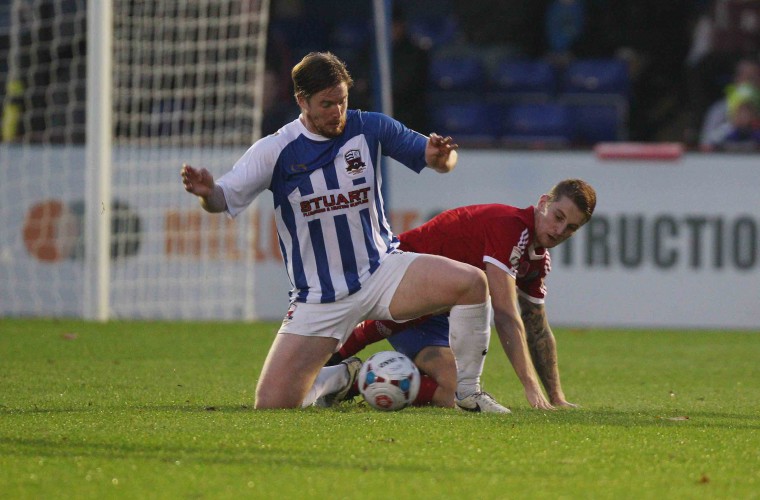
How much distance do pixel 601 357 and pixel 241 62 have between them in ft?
15.7

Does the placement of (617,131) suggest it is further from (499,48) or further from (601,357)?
(601,357)

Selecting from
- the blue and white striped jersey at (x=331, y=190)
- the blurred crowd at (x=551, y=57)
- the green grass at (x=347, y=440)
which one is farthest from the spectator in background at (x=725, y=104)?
the blue and white striped jersey at (x=331, y=190)

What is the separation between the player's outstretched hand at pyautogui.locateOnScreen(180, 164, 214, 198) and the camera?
5.52 metres

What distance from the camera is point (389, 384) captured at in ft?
19.5

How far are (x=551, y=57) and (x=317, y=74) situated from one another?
9680 mm

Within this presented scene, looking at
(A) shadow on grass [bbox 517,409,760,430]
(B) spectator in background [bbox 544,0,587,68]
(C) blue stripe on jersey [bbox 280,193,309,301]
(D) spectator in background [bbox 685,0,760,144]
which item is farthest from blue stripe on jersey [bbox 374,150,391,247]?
(B) spectator in background [bbox 544,0,587,68]

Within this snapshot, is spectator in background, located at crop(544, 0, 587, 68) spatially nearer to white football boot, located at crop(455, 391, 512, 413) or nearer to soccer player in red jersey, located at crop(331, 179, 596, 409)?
soccer player in red jersey, located at crop(331, 179, 596, 409)

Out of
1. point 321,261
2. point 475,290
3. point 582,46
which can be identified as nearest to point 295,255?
point 321,261

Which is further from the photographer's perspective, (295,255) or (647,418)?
(295,255)

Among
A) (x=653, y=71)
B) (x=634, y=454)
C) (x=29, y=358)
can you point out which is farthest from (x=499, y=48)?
(x=634, y=454)

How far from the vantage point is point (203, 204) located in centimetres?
579

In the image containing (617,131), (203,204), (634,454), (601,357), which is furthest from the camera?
(617,131)

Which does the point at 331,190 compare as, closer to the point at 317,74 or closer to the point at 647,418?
the point at 317,74

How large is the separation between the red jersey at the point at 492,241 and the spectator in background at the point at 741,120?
6489 millimetres
